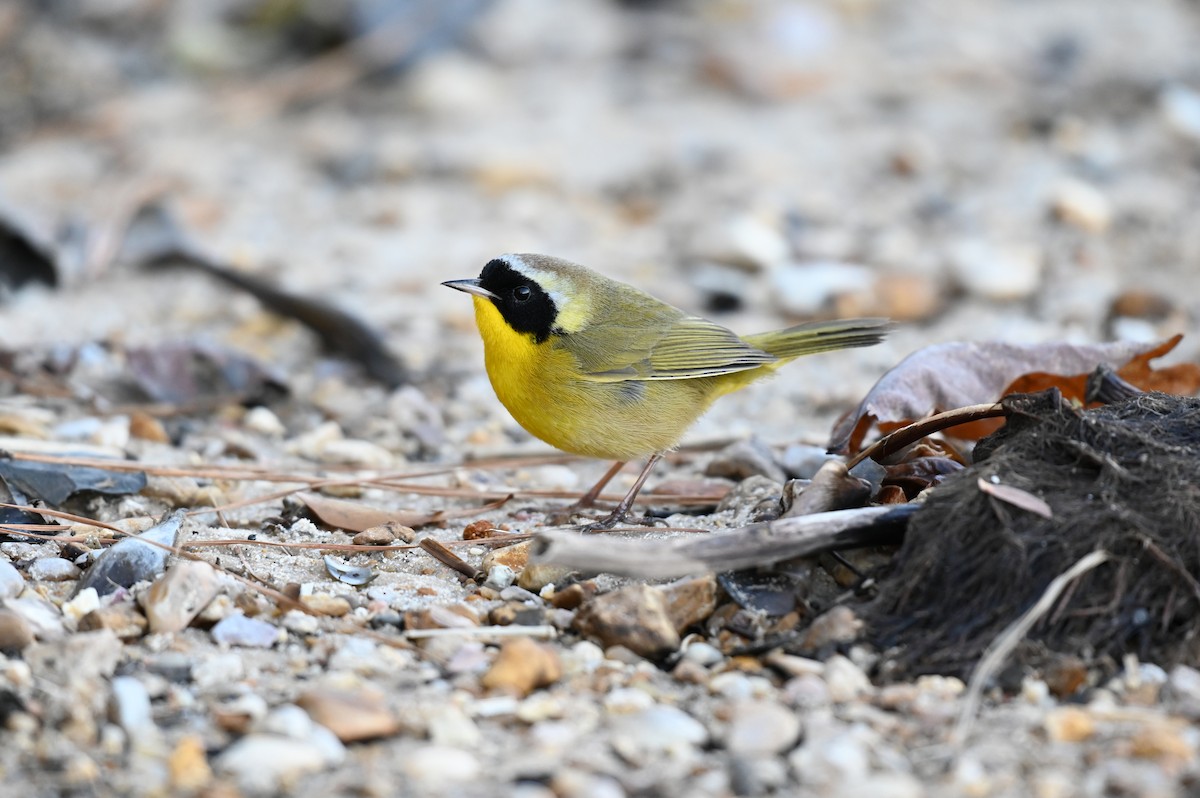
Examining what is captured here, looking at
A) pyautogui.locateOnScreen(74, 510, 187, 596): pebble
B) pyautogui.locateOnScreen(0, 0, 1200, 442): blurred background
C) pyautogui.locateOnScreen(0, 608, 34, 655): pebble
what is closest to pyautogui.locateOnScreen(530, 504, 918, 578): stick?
pyautogui.locateOnScreen(74, 510, 187, 596): pebble

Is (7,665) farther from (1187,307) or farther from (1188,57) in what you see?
(1188,57)

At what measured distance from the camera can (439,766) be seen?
A: 2477 mm

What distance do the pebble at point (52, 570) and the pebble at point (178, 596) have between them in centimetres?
33

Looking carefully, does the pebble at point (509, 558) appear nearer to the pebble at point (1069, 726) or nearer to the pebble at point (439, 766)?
the pebble at point (439, 766)

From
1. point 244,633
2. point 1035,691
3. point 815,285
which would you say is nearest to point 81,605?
point 244,633

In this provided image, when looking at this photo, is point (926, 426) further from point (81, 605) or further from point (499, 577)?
point (81, 605)

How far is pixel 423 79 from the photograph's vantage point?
29.4 feet

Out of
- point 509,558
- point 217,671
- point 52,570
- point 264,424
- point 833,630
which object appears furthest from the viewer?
point 264,424

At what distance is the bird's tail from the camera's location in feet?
16.2

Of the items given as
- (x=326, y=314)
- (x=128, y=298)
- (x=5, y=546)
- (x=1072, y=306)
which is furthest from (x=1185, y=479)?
(x=128, y=298)

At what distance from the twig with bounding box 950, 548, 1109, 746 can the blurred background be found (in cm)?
271

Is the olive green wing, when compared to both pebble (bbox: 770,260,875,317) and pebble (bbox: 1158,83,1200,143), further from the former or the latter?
pebble (bbox: 1158,83,1200,143)

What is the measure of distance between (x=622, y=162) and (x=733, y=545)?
5444mm

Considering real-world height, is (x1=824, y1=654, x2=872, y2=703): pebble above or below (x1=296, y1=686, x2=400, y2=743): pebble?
below
